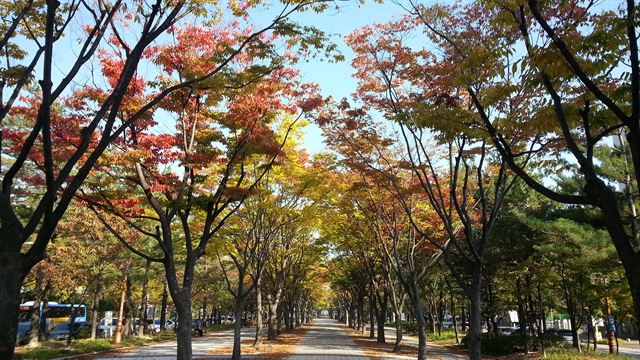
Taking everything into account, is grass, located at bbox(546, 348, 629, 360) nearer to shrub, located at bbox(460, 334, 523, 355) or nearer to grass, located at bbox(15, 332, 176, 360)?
shrub, located at bbox(460, 334, 523, 355)

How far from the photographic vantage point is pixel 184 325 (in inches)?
419

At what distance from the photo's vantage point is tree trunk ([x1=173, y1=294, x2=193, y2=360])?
410 inches

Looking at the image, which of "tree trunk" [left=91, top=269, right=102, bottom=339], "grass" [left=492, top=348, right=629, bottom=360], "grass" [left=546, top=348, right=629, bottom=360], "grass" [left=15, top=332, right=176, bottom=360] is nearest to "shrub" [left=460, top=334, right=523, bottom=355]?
"grass" [left=492, top=348, right=629, bottom=360]

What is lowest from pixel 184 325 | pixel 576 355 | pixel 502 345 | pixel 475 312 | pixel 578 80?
pixel 502 345

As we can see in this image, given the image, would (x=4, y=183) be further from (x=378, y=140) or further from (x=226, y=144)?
(x=378, y=140)

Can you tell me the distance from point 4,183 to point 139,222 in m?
17.0

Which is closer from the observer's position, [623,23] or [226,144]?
[623,23]

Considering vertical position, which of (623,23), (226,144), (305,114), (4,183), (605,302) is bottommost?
(605,302)

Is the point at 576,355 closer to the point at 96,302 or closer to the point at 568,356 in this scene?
the point at 568,356

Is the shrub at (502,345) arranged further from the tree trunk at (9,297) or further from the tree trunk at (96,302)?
the tree trunk at (9,297)

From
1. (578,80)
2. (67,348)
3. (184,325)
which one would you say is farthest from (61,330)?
(578,80)

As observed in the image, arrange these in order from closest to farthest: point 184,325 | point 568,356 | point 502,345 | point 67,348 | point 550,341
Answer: point 184,325
point 568,356
point 67,348
point 550,341
point 502,345

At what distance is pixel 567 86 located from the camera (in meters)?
6.90

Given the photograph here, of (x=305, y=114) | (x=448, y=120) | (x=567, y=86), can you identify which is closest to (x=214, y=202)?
(x=305, y=114)
